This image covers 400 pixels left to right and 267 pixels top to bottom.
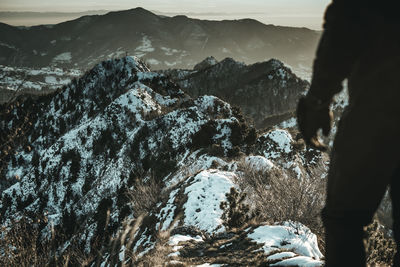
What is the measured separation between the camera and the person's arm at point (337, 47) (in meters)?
1.61

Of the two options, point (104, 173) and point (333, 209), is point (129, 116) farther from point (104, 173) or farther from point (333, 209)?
point (333, 209)

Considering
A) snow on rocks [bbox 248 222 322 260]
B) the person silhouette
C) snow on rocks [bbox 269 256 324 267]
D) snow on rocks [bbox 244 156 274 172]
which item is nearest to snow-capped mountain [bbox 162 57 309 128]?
snow on rocks [bbox 244 156 274 172]

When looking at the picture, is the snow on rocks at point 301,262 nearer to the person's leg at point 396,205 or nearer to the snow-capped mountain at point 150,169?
the person's leg at point 396,205

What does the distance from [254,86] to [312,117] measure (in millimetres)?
116552

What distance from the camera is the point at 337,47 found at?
1.67 m

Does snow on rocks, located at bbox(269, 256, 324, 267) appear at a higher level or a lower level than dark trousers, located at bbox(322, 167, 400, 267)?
lower

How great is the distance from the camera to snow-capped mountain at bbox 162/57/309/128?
10969cm

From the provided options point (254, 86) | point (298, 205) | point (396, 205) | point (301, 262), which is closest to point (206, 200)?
point (298, 205)

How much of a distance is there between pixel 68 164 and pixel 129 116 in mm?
8885

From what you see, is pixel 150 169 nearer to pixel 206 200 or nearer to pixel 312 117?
pixel 206 200

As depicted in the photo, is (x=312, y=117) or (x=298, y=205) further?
(x=298, y=205)

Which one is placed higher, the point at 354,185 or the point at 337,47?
the point at 337,47

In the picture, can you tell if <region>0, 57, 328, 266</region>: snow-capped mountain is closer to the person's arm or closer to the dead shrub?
the dead shrub

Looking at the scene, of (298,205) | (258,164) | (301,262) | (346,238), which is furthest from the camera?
(258,164)
